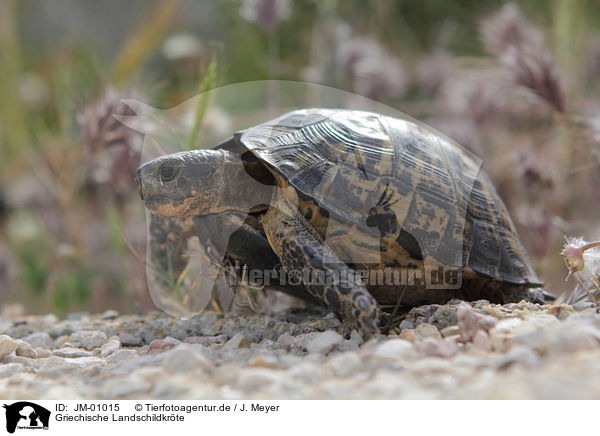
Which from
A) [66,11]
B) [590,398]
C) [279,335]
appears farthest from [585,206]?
[66,11]

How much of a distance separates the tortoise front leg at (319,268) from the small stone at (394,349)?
23 cm

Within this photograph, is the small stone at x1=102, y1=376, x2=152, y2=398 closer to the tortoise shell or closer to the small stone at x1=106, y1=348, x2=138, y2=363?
the small stone at x1=106, y1=348, x2=138, y2=363

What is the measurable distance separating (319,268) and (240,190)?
0.63 metres

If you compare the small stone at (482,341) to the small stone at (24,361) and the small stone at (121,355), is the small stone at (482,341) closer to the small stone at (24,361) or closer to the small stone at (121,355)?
the small stone at (121,355)

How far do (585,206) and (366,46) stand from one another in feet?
8.85

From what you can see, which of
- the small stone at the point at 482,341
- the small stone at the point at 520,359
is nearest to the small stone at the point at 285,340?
the small stone at the point at 482,341

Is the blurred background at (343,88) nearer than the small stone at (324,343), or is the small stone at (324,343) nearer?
the small stone at (324,343)

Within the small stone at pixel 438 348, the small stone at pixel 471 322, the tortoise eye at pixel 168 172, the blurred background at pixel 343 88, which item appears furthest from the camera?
the blurred background at pixel 343 88

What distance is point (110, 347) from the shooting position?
2.15 metres

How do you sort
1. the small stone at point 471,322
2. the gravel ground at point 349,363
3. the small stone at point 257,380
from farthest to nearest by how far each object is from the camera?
the small stone at point 471,322, the small stone at point 257,380, the gravel ground at point 349,363

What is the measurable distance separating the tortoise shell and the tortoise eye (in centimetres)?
35

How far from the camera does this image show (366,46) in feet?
14.2

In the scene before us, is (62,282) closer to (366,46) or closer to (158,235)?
(158,235)
